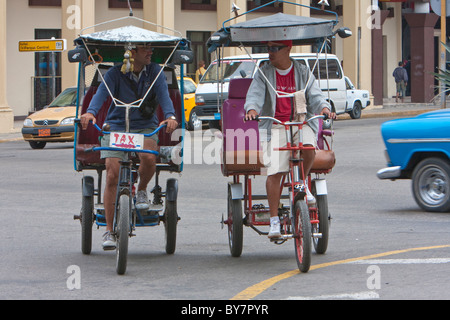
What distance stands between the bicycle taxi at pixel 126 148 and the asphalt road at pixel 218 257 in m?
0.33

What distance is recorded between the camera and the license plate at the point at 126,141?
836cm

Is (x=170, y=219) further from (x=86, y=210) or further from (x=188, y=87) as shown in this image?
(x=188, y=87)

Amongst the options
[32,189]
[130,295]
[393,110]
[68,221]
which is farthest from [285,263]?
[393,110]

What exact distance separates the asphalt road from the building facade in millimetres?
18232

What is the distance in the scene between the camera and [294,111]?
8.75m

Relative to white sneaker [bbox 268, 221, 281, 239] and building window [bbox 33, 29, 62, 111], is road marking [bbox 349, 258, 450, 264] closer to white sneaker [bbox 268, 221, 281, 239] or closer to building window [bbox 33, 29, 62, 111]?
white sneaker [bbox 268, 221, 281, 239]

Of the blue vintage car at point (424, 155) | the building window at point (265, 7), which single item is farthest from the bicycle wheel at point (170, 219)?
the building window at point (265, 7)

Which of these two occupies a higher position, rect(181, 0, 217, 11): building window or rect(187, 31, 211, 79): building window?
rect(181, 0, 217, 11): building window

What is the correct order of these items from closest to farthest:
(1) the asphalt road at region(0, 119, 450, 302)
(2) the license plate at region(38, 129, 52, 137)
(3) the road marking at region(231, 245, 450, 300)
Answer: (3) the road marking at region(231, 245, 450, 300) < (1) the asphalt road at region(0, 119, 450, 302) < (2) the license plate at region(38, 129, 52, 137)

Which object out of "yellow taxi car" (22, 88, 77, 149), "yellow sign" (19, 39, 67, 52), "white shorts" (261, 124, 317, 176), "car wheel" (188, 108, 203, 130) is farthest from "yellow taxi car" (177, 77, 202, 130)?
"white shorts" (261, 124, 317, 176)

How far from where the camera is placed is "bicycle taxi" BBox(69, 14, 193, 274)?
27.5 feet

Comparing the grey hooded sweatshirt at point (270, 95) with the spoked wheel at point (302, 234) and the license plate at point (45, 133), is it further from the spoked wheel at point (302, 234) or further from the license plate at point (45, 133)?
the license plate at point (45, 133)

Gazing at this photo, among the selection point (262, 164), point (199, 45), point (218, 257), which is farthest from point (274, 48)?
point (199, 45)

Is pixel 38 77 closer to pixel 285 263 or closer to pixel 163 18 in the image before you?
pixel 163 18
